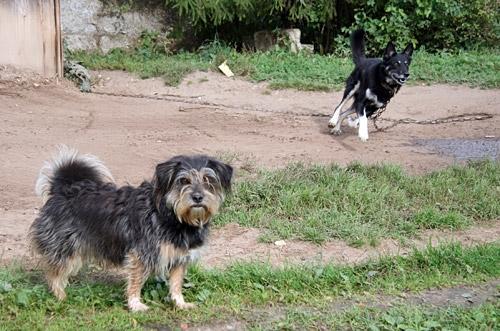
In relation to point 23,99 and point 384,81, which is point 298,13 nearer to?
point 384,81

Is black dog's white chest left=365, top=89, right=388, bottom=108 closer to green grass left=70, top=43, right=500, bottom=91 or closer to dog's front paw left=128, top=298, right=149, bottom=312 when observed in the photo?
green grass left=70, top=43, right=500, bottom=91

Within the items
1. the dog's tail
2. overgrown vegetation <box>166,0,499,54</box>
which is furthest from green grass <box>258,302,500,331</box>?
overgrown vegetation <box>166,0,499,54</box>

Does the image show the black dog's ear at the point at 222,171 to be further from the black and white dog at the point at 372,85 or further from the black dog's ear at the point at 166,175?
the black and white dog at the point at 372,85

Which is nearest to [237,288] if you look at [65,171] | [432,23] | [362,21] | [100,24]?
[65,171]

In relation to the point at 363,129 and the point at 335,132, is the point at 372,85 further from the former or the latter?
the point at 335,132

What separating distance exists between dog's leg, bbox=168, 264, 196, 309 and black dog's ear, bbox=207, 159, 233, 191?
25.8 inches

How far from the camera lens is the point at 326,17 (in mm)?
15008

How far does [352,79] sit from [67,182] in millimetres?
5960

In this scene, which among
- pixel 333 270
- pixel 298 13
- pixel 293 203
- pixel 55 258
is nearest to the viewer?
pixel 55 258

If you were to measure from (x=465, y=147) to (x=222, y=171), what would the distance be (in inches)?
223

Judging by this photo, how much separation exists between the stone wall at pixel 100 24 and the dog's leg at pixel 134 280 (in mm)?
9752

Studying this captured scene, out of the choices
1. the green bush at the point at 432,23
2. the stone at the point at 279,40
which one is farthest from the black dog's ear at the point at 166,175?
the green bush at the point at 432,23

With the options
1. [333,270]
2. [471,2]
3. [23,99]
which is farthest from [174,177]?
[471,2]

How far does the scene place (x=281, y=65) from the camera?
42.5ft
